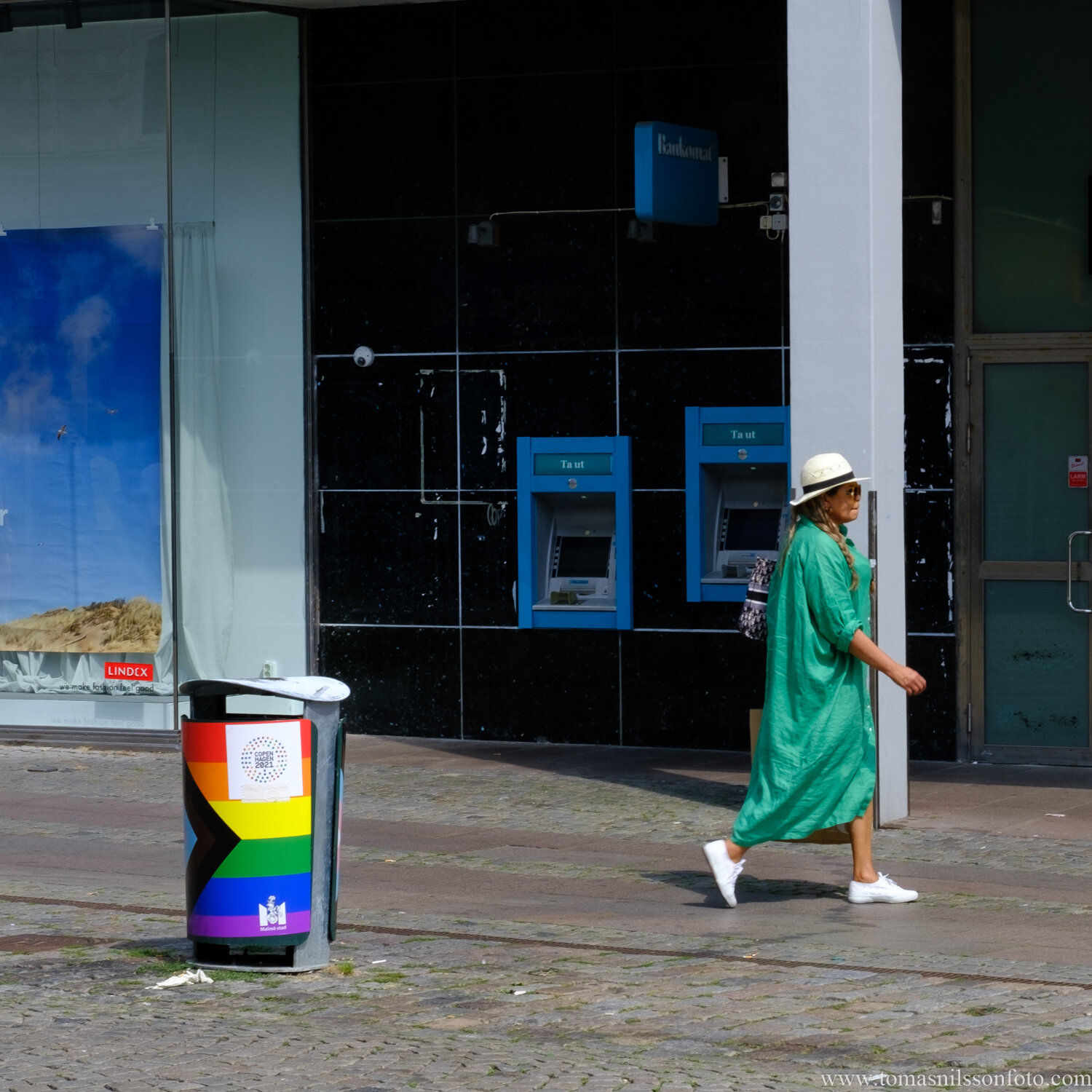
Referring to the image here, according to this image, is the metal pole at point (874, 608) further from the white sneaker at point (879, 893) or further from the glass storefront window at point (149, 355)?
the glass storefront window at point (149, 355)

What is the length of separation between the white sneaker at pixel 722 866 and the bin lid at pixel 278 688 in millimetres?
1766

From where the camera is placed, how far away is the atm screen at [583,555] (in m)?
13.0

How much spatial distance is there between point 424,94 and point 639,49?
1550 mm

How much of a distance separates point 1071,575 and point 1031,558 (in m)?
0.27

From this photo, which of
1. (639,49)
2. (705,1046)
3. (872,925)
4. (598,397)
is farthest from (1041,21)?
(705,1046)

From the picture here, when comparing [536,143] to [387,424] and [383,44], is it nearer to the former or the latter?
[383,44]

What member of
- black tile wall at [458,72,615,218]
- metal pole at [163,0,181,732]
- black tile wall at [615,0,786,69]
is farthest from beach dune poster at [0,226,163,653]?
black tile wall at [615,0,786,69]

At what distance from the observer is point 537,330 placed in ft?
42.8

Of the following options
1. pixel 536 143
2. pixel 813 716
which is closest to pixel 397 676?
pixel 536 143

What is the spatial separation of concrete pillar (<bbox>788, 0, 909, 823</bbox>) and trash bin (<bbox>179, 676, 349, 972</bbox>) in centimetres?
354

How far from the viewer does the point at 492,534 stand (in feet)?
43.3

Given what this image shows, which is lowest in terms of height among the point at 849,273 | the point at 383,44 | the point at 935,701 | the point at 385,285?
the point at 935,701

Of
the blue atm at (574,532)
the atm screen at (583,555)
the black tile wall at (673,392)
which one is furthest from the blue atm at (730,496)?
the atm screen at (583,555)

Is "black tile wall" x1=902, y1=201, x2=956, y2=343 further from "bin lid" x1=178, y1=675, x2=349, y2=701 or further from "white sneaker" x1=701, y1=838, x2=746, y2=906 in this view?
"bin lid" x1=178, y1=675, x2=349, y2=701
